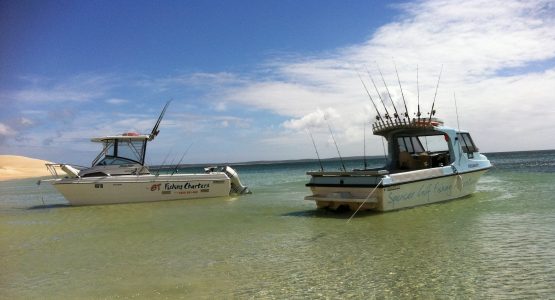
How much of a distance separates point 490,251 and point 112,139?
17321 mm

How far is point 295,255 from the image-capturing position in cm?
845

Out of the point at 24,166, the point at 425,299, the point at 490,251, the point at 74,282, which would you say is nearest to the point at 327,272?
the point at 425,299

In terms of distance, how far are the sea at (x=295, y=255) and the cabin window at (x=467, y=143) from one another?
244cm

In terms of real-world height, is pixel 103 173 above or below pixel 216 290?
above

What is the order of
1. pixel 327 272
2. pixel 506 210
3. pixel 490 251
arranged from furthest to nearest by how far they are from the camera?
pixel 506 210, pixel 490 251, pixel 327 272

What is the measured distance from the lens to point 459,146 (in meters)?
16.0

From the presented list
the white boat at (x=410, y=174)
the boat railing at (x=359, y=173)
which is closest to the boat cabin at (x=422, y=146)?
the white boat at (x=410, y=174)

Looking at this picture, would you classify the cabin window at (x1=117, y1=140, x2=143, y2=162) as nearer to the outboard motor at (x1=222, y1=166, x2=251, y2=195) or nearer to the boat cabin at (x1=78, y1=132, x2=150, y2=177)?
the boat cabin at (x1=78, y1=132, x2=150, y2=177)

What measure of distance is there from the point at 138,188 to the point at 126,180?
0.64 m

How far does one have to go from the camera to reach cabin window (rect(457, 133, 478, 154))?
16.4 metres

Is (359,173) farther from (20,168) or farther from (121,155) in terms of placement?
(20,168)

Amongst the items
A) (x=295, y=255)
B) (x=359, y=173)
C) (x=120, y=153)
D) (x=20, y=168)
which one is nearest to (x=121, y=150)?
(x=120, y=153)

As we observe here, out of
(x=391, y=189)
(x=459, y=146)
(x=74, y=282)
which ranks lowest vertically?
Answer: (x=74, y=282)

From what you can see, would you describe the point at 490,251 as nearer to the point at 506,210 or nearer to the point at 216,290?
the point at 216,290
